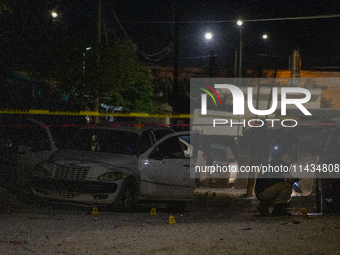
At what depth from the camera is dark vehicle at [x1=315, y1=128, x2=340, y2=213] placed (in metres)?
10.1

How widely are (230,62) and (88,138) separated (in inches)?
2112

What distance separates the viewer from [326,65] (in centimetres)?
5634

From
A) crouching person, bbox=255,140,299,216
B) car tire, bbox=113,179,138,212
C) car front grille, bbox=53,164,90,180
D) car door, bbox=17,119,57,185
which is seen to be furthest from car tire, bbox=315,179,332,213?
car door, bbox=17,119,57,185

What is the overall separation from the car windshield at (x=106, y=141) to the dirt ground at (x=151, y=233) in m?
1.35

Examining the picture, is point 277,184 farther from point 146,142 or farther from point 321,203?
point 146,142

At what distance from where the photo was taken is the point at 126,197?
33.2 ft

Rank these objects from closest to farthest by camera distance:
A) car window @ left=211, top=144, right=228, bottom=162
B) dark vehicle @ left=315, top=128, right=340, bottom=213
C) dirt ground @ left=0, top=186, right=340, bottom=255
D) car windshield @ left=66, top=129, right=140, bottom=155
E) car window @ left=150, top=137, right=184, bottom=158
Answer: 1. dirt ground @ left=0, top=186, right=340, bottom=255
2. dark vehicle @ left=315, top=128, right=340, bottom=213
3. car window @ left=150, top=137, right=184, bottom=158
4. car windshield @ left=66, top=129, right=140, bottom=155
5. car window @ left=211, top=144, right=228, bottom=162

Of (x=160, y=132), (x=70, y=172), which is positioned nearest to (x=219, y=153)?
(x=160, y=132)

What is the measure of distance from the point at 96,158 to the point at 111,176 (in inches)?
21.6

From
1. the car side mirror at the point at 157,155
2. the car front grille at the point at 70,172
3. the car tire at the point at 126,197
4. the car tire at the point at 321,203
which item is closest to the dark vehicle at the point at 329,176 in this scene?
the car tire at the point at 321,203

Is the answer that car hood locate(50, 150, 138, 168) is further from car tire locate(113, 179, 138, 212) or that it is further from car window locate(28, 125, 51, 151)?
car window locate(28, 125, 51, 151)

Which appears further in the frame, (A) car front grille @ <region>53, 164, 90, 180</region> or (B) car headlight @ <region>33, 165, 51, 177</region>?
(B) car headlight @ <region>33, 165, 51, 177</region>

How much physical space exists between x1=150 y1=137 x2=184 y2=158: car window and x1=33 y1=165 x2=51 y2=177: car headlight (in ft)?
7.06

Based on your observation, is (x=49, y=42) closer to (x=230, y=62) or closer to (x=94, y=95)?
(x=94, y=95)
